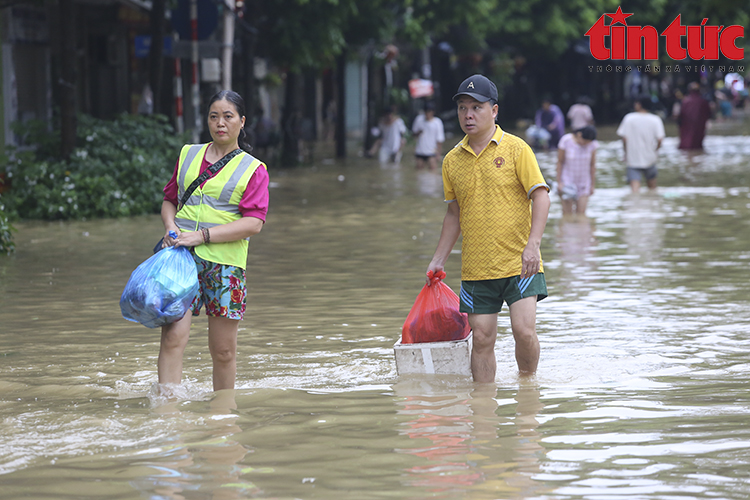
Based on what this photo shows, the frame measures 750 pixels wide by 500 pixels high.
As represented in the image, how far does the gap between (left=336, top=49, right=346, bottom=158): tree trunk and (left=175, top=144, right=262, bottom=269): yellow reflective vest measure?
23.7 m

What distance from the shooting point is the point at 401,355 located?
6254 millimetres

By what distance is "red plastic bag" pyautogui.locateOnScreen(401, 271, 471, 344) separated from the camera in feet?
20.5

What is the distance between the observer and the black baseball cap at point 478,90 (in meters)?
5.78

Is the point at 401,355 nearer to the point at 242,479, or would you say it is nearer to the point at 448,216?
the point at 448,216

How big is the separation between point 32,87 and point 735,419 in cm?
1736

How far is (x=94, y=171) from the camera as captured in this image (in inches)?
643

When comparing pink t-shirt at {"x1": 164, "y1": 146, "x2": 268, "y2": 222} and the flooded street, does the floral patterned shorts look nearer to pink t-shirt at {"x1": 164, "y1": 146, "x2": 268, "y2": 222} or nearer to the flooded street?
pink t-shirt at {"x1": 164, "y1": 146, "x2": 268, "y2": 222}

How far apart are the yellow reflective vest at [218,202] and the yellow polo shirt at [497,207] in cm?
116

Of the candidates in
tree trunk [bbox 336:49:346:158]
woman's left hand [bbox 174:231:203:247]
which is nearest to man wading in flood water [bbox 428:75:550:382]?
woman's left hand [bbox 174:231:203:247]

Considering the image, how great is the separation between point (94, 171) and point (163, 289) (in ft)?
38.2

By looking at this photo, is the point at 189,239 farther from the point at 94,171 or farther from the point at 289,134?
the point at 289,134

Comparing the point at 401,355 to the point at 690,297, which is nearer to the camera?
the point at 401,355

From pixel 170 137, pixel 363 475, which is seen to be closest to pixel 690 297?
pixel 363 475

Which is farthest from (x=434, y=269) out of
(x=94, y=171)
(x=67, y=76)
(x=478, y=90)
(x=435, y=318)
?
(x=67, y=76)
